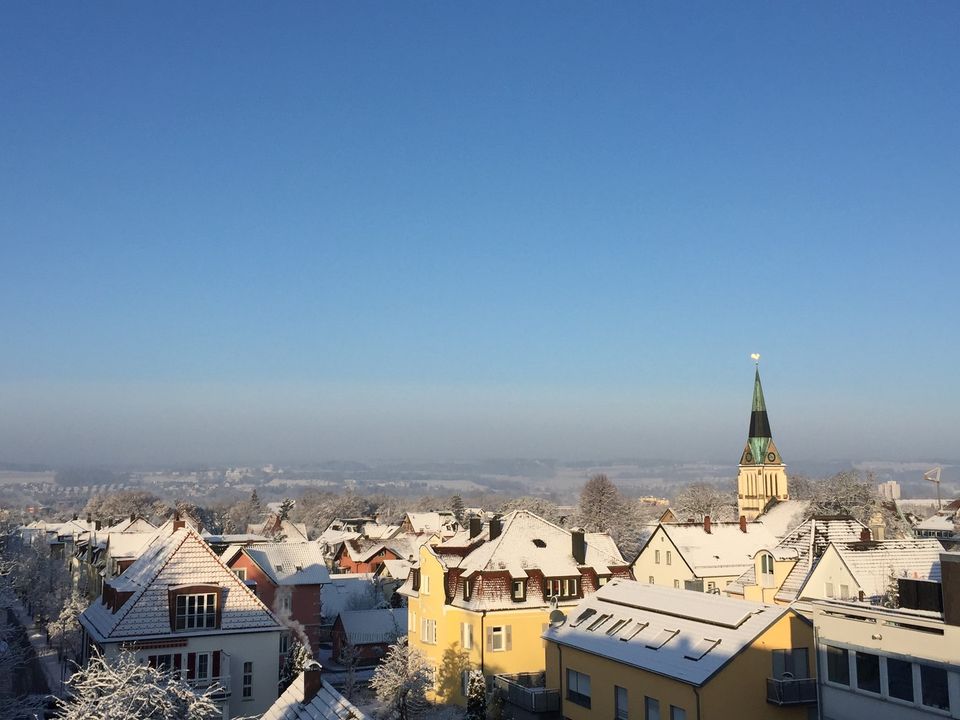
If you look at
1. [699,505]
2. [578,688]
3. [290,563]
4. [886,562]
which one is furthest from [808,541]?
[699,505]

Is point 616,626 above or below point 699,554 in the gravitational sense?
above

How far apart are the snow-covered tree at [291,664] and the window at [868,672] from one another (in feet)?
80.9

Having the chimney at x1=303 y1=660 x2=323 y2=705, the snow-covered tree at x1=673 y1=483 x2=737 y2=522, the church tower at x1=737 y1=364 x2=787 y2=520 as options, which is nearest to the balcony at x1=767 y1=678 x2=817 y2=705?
the chimney at x1=303 y1=660 x2=323 y2=705

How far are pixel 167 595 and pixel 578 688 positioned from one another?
55.3 feet

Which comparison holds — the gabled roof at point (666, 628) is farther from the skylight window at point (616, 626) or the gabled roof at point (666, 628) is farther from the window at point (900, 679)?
the window at point (900, 679)

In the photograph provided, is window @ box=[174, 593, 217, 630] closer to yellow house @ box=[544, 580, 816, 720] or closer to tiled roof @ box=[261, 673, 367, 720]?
tiled roof @ box=[261, 673, 367, 720]

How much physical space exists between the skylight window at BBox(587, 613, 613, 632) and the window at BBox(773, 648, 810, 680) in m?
6.99

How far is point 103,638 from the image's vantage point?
34.0 m

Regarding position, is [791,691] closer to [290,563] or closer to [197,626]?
[197,626]

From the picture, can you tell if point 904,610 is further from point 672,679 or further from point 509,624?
point 509,624

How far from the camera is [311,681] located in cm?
2366

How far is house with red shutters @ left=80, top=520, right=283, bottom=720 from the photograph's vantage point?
35000 millimetres

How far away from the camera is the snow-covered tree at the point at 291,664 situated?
1620 inches

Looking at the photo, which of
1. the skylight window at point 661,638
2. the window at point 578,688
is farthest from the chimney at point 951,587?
the window at point 578,688
